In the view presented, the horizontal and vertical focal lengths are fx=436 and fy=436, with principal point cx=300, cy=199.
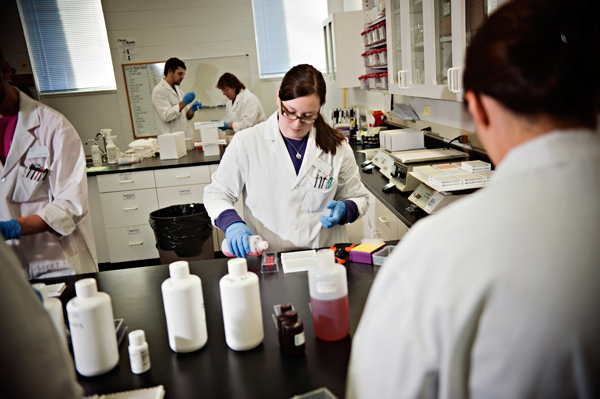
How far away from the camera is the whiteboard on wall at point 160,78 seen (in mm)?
5801

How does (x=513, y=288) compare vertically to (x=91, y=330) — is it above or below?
above

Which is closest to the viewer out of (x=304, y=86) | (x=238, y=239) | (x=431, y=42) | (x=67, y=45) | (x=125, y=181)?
(x=238, y=239)

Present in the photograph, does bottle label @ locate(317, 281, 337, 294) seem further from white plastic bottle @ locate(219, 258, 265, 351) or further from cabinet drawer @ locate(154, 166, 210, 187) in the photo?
cabinet drawer @ locate(154, 166, 210, 187)

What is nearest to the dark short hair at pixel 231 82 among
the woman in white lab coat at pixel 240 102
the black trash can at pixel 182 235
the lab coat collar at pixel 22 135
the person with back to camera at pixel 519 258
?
the woman in white lab coat at pixel 240 102

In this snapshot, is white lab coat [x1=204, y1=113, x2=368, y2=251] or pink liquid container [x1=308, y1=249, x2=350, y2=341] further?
white lab coat [x1=204, y1=113, x2=368, y2=251]

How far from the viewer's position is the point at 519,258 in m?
0.48

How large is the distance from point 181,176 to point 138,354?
9.74 feet

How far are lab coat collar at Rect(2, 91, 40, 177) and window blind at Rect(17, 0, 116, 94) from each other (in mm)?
4471

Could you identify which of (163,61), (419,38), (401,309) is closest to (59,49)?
(163,61)

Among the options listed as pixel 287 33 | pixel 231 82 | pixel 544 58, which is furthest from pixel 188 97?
pixel 544 58

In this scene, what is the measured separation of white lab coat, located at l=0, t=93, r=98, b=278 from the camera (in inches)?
69.3

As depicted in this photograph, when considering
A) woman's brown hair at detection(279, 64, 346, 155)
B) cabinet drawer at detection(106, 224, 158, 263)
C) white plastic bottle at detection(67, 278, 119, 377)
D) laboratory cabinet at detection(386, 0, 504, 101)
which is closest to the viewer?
white plastic bottle at detection(67, 278, 119, 377)

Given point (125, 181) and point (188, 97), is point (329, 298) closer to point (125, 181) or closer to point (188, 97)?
point (125, 181)

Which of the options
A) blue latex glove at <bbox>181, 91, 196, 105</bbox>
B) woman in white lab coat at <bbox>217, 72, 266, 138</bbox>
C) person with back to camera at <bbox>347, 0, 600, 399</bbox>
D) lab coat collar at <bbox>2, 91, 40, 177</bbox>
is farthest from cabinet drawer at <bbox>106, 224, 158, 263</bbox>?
person with back to camera at <bbox>347, 0, 600, 399</bbox>
